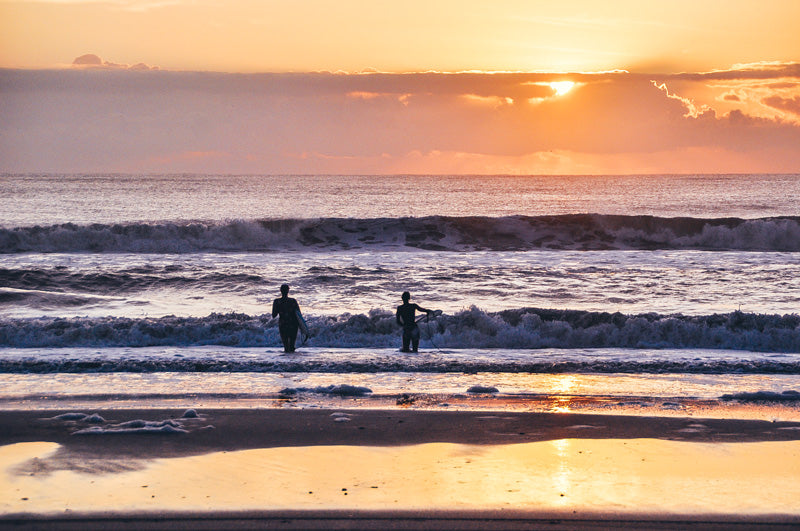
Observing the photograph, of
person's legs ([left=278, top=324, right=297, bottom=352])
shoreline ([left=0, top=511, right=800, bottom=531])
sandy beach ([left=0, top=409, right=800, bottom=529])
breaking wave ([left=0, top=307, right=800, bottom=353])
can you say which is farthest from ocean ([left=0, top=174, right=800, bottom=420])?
shoreline ([left=0, top=511, right=800, bottom=531])

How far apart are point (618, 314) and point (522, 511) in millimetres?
12088

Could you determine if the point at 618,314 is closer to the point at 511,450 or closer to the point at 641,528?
the point at 511,450

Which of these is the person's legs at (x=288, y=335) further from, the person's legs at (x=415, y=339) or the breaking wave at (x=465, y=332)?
the person's legs at (x=415, y=339)

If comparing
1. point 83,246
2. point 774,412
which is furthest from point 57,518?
point 83,246

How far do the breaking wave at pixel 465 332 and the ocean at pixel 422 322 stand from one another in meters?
0.05

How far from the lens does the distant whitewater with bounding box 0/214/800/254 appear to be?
3834 cm

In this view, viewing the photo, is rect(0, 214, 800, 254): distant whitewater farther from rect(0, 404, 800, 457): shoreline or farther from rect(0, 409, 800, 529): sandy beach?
rect(0, 409, 800, 529): sandy beach

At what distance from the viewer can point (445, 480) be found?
7.76m

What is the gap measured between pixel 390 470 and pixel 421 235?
32.7 metres

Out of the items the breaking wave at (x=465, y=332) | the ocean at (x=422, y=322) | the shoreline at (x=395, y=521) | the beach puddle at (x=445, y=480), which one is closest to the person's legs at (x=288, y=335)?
the ocean at (x=422, y=322)

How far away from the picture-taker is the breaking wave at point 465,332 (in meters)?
17.1

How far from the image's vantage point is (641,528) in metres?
6.53

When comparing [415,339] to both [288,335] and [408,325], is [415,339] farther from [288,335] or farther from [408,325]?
[288,335]

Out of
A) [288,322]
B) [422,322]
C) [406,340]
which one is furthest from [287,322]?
[422,322]
